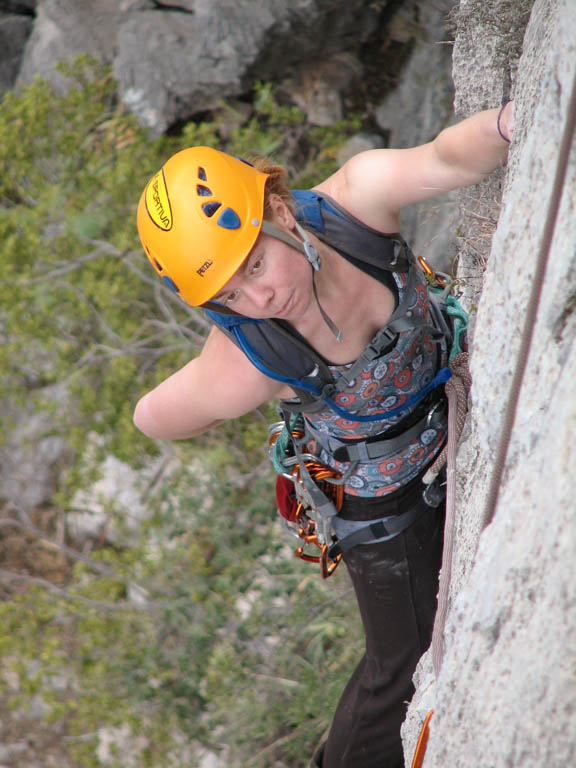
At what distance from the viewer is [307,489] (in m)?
2.50

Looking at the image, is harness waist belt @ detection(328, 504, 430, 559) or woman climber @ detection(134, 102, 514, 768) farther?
harness waist belt @ detection(328, 504, 430, 559)

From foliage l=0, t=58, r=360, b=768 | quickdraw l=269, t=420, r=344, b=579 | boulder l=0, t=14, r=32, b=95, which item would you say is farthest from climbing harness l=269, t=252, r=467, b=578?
boulder l=0, t=14, r=32, b=95

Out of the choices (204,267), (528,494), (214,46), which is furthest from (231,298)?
(214,46)

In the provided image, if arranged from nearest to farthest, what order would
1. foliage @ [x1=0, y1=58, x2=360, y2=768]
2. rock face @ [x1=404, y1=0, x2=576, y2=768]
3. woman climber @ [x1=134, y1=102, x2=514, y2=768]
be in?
rock face @ [x1=404, y1=0, x2=576, y2=768]
woman climber @ [x1=134, y1=102, x2=514, y2=768]
foliage @ [x1=0, y1=58, x2=360, y2=768]

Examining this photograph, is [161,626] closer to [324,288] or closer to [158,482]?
[158,482]

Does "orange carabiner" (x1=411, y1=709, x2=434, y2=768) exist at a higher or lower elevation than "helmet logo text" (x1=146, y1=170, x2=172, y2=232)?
lower

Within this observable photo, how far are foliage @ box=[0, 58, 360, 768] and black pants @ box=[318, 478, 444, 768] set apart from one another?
120 centimetres

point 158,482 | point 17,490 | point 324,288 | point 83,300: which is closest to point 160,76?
point 83,300

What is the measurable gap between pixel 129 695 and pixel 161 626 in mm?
483

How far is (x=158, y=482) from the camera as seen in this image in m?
5.89

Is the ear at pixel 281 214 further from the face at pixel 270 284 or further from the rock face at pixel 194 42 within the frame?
the rock face at pixel 194 42

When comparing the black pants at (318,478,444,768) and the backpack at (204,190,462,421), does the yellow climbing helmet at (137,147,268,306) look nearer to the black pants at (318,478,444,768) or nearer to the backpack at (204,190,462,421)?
the backpack at (204,190,462,421)

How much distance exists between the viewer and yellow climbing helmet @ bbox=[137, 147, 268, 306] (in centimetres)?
188

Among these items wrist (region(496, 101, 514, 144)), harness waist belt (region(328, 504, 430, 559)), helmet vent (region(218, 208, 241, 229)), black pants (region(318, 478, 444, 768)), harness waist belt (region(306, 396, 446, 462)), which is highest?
wrist (region(496, 101, 514, 144))
